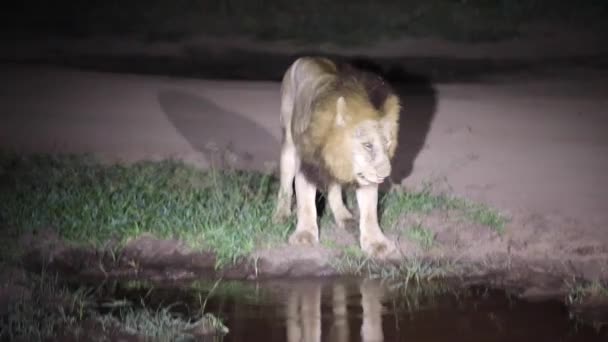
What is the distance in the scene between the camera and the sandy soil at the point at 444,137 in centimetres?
681

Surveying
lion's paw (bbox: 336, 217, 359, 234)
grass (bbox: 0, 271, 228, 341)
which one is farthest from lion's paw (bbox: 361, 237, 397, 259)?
grass (bbox: 0, 271, 228, 341)

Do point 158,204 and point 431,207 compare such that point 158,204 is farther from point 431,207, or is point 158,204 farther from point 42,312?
point 42,312

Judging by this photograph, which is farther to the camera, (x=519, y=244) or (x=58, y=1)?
(x=58, y=1)

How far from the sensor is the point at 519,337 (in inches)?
203

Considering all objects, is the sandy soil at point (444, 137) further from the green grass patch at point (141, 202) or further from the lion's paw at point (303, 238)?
the green grass patch at point (141, 202)

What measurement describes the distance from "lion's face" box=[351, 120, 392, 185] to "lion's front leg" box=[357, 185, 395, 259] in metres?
0.54

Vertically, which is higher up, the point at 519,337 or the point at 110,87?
the point at 110,87

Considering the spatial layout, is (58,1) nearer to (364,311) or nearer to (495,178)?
(495,178)

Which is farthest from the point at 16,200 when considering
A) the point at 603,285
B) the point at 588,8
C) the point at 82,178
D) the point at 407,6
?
the point at 588,8

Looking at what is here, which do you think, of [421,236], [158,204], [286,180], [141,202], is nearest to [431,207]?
[421,236]

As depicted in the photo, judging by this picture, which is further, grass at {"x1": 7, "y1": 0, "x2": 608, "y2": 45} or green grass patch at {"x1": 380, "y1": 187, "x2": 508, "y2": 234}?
grass at {"x1": 7, "y1": 0, "x2": 608, "y2": 45}

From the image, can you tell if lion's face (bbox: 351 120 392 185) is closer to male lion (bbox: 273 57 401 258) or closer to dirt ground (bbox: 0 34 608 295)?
male lion (bbox: 273 57 401 258)

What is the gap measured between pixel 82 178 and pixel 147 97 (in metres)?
3.39

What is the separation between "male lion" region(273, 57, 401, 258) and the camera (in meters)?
5.97
